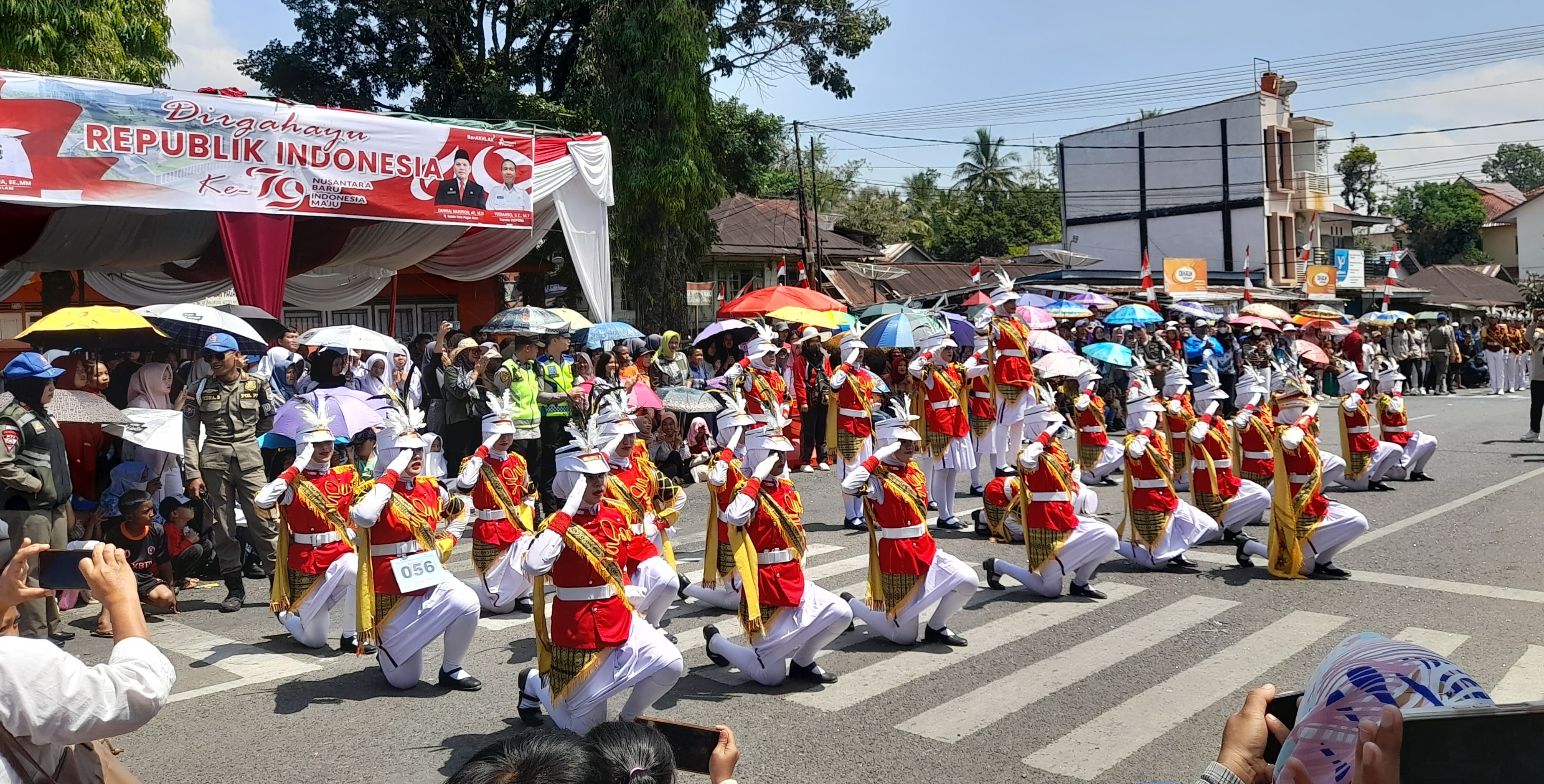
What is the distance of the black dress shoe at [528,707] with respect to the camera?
6027 mm

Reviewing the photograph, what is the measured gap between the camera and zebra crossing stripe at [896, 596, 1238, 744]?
5938 mm

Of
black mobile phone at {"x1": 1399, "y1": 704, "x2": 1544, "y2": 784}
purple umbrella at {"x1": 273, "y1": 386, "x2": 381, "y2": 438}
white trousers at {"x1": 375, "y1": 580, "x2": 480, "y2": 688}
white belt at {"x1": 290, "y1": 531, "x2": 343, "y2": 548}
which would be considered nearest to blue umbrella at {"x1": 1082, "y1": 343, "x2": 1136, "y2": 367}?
purple umbrella at {"x1": 273, "y1": 386, "x2": 381, "y2": 438}

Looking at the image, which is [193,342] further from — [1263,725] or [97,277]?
[1263,725]

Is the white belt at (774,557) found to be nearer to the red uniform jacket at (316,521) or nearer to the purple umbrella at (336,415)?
the purple umbrella at (336,415)

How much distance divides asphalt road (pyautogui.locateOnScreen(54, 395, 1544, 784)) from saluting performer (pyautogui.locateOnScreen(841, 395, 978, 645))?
0.21 metres

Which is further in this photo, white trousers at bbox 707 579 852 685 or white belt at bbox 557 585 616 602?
white trousers at bbox 707 579 852 685

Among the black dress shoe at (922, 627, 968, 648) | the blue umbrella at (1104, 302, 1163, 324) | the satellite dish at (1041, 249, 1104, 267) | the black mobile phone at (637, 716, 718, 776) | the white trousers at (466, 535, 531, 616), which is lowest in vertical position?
the black dress shoe at (922, 627, 968, 648)

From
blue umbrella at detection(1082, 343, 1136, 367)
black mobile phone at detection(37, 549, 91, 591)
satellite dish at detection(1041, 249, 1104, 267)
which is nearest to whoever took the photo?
black mobile phone at detection(37, 549, 91, 591)

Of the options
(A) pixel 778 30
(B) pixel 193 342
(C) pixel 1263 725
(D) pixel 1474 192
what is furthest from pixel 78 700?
(D) pixel 1474 192

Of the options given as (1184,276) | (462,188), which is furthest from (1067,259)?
(462,188)

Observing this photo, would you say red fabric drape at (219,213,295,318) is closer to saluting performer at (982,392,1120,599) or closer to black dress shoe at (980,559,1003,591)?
black dress shoe at (980,559,1003,591)

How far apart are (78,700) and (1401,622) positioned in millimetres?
7825

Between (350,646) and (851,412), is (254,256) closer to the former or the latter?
(851,412)

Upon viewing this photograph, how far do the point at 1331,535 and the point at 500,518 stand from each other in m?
6.61
